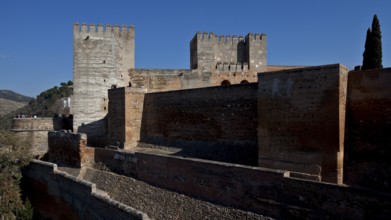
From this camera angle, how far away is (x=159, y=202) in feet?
28.2

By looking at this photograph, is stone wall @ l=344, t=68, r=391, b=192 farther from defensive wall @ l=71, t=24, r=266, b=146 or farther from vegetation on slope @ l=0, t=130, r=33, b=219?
vegetation on slope @ l=0, t=130, r=33, b=219

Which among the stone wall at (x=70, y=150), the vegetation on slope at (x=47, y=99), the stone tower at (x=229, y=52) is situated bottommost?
the stone wall at (x=70, y=150)

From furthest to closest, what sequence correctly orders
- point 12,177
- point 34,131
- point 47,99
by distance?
point 47,99 → point 34,131 → point 12,177

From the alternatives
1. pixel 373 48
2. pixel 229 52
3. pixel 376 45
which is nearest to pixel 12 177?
pixel 229 52

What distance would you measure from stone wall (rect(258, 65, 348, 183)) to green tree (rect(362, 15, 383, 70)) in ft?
23.4

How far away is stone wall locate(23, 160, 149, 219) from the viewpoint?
788cm

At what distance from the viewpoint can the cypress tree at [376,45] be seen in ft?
43.3

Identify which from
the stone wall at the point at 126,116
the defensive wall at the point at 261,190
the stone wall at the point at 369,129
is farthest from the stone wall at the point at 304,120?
the stone wall at the point at 126,116

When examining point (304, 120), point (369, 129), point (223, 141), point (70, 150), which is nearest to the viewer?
point (369, 129)

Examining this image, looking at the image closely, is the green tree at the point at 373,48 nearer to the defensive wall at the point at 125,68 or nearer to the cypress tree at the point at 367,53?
the cypress tree at the point at 367,53

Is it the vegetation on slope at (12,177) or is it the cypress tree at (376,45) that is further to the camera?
the cypress tree at (376,45)

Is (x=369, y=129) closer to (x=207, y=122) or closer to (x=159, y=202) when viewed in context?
(x=207, y=122)

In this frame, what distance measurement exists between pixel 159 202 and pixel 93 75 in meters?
8.85

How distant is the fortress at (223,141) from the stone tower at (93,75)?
5 centimetres
